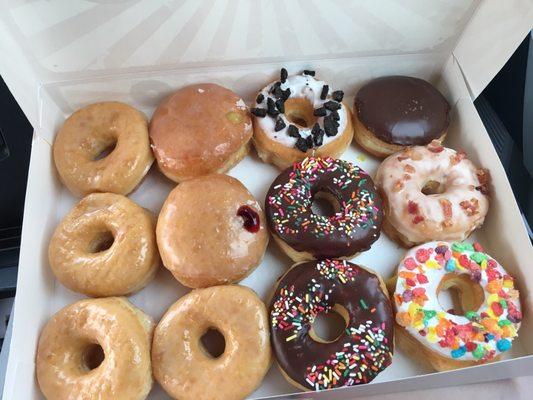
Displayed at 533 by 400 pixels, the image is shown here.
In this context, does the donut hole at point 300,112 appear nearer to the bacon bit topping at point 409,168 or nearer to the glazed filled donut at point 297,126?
the glazed filled donut at point 297,126

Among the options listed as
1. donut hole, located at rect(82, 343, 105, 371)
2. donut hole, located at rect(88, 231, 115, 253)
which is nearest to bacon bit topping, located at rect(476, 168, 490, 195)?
donut hole, located at rect(88, 231, 115, 253)

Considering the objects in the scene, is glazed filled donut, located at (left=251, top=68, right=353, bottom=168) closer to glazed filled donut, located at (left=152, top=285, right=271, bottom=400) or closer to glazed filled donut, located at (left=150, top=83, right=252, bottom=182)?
glazed filled donut, located at (left=150, top=83, right=252, bottom=182)

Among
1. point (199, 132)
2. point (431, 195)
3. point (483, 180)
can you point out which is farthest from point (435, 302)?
point (199, 132)

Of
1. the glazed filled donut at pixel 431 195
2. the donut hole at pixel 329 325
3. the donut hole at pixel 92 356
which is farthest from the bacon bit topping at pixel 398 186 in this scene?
the donut hole at pixel 92 356

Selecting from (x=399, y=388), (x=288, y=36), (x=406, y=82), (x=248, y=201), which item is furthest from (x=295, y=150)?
(x=399, y=388)

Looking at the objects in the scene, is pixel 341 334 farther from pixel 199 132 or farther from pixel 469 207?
pixel 199 132
